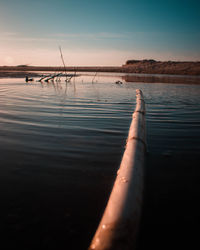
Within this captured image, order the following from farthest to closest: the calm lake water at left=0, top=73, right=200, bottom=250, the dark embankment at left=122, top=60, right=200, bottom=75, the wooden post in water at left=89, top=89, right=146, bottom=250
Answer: the dark embankment at left=122, top=60, right=200, bottom=75, the calm lake water at left=0, top=73, right=200, bottom=250, the wooden post in water at left=89, top=89, right=146, bottom=250

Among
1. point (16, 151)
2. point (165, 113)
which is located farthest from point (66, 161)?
point (165, 113)

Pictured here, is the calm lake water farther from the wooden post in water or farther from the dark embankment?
the dark embankment

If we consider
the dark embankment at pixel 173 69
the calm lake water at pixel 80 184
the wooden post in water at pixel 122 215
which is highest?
the dark embankment at pixel 173 69

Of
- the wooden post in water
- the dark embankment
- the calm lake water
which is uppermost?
the dark embankment

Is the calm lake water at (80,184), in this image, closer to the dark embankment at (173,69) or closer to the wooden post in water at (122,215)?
the wooden post in water at (122,215)

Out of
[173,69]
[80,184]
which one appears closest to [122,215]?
[80,184]

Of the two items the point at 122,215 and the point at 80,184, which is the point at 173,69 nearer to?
the point at 80,184

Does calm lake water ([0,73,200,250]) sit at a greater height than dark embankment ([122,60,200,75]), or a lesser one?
lesser

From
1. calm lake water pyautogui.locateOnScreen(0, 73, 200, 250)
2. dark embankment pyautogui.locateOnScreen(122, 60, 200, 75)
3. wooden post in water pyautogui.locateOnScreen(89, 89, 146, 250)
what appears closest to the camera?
wooden post in water pyautogui.locateOnScreen(89, 89, 146, 250)

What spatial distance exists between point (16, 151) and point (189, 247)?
4.27 meters

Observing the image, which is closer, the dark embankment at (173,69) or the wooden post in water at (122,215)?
the wooden post in water at (122,215)

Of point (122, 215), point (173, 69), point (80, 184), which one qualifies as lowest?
point (80, 184)

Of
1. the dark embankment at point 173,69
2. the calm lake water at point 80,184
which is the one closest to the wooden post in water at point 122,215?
the calm lake water at point 80,184

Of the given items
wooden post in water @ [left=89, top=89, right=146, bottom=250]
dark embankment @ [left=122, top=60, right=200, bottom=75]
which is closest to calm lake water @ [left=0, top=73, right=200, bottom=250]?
wooden post in water @ [left=89, top=89, right=146, bottom=250]
